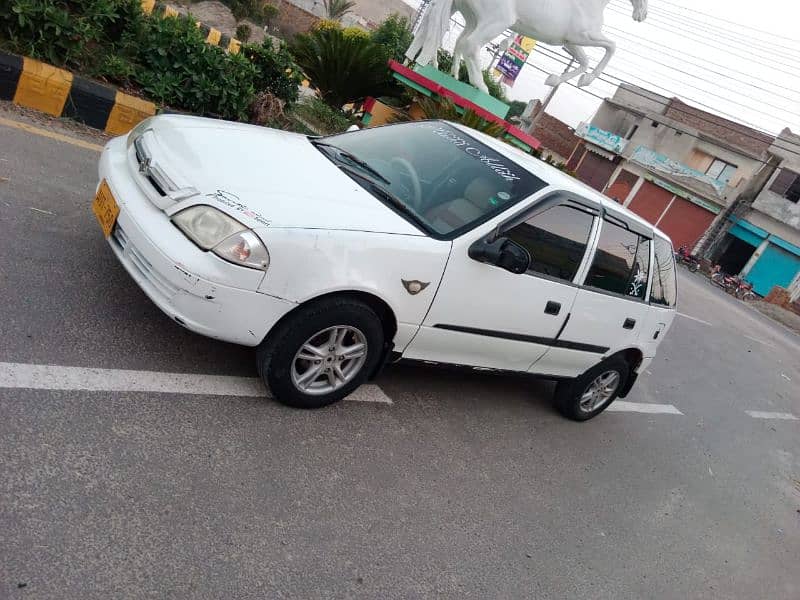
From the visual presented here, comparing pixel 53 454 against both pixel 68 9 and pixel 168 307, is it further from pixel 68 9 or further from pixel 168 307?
pixel 68 9

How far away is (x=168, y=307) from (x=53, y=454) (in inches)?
30.3

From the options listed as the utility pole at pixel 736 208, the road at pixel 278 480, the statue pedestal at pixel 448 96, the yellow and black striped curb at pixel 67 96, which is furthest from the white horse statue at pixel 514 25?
the utility pole at pixel 736 208

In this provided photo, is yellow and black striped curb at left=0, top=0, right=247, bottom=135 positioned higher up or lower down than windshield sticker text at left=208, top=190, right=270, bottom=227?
lower down

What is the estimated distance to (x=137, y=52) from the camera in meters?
6.71

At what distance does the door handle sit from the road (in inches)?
37.7

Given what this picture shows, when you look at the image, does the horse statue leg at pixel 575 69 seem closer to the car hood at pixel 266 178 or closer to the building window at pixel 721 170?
the car hood at pixel 266 178

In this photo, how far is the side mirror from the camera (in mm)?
3260

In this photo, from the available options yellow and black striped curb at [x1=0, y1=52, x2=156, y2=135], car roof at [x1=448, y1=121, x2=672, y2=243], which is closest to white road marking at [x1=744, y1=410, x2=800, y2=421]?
car roof at [x1=448, y1=121, x2=672, y2=243]

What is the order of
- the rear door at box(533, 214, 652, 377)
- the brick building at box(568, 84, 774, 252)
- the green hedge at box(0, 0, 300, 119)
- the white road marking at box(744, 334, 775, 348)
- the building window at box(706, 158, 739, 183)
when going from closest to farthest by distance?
the rear door at box(533, 214, 652, 377) → the green hedge at box(0, 0, 300, 119) → the white road marking at box(744, 334, 775, 348) → the brick building at box(568, 84, 774, 252) → the building window at box(706, 158, 739, 183)

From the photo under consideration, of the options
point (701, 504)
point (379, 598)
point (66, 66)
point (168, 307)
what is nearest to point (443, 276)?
point (168, 307)

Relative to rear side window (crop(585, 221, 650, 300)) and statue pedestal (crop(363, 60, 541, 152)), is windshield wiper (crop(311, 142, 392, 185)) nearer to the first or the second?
rear side window (crop(585, 221, 650, 300))

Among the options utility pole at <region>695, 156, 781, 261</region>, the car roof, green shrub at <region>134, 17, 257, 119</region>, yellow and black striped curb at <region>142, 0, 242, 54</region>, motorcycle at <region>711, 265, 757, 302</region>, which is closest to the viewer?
the car roof

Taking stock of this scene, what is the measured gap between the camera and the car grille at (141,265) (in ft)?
9.09

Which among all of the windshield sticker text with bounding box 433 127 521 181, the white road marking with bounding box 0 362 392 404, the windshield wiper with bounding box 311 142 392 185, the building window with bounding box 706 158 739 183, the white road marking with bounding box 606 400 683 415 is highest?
the building window with bounding box 706 158 739 183
